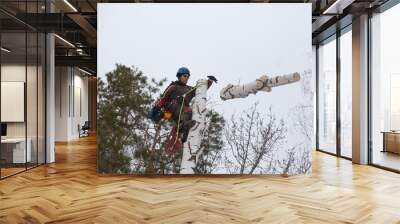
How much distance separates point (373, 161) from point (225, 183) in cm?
387

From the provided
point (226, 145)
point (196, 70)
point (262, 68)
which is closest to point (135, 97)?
point (196, 70)

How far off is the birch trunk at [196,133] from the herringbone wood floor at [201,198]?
1.06ft

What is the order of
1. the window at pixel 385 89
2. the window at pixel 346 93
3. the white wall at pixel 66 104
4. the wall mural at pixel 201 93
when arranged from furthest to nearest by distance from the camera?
1. the white wall at pixel 66 104
2. the window at pixel 346 93
3. the window at pixel 385 89
4. the wall mural at pixel 201 93

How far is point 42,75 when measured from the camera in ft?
27.1

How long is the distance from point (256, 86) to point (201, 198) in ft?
8.57

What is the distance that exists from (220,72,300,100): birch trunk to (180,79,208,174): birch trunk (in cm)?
36

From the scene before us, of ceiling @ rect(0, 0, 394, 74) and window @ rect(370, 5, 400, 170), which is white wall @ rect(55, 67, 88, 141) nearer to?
ceiling @ rect(0, 0, 394, 74)

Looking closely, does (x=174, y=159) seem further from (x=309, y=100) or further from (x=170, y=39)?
(x=309, y=100)

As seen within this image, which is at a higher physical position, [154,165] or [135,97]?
[135,97]

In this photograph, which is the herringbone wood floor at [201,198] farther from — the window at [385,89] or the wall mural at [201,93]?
the window at [385,89]

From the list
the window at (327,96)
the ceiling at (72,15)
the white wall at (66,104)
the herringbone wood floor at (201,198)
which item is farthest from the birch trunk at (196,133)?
the white wall at (66,104)

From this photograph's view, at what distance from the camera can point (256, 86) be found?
695 cm

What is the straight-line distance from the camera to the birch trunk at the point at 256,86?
6.93m

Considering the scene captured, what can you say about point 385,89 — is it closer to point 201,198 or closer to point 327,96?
point 327,96
